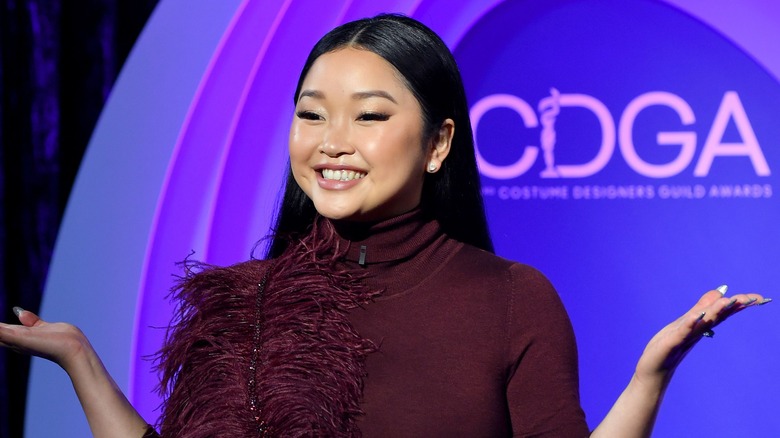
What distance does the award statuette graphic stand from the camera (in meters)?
2.12

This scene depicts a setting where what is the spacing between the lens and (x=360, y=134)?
126cm

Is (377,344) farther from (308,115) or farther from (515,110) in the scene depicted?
(515,110)

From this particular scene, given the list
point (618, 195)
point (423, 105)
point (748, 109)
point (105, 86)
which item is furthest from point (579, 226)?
point (105, 86)

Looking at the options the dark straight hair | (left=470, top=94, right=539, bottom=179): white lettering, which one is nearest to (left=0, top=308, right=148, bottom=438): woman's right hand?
the dark straight hair

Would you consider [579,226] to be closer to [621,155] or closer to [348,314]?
[621,155]

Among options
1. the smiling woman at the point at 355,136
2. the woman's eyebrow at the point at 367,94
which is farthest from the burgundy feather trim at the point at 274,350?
the woman's eyebrow at the point at 367,94

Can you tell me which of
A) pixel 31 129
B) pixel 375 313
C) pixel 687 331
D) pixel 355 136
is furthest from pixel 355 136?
pixel 31 129

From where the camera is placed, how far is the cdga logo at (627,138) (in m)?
1.99

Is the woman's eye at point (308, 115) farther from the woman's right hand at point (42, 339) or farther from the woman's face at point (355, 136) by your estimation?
the woman's right hand at point (42, 339)

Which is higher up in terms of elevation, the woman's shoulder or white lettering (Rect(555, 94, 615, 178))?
white lettering (Rect(555, 94, 615, 178))

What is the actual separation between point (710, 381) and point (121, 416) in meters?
1.27

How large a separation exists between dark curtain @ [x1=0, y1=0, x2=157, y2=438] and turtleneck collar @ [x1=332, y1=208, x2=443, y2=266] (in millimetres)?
1336

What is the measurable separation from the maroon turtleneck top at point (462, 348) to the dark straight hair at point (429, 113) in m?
0.07

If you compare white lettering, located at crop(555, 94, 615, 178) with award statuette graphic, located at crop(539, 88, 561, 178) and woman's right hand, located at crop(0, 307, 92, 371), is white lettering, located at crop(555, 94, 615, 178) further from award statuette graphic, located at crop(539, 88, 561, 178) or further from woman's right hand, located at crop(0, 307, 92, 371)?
woman's right hand, located at crop(0, 307, 92, 371)
